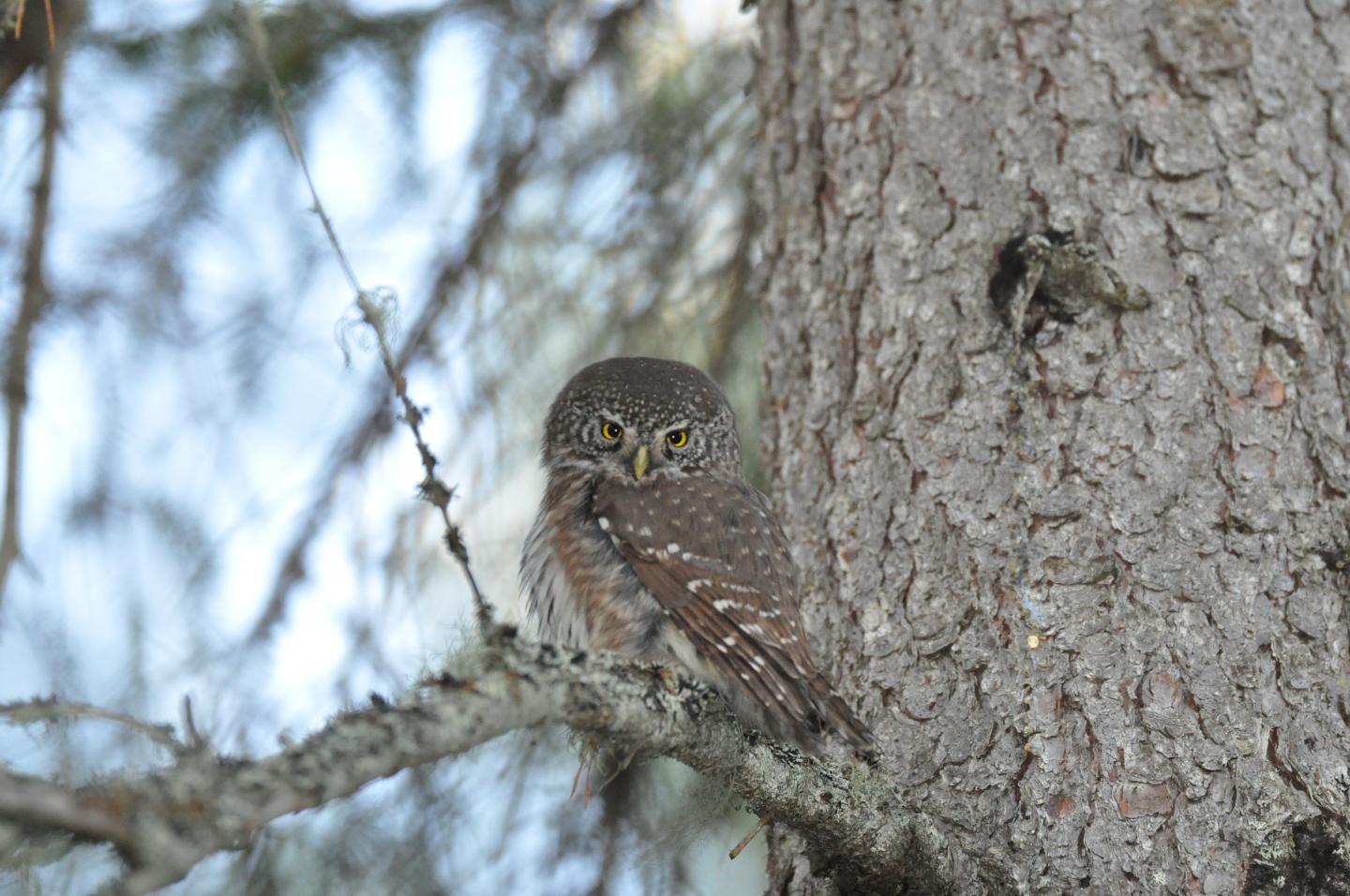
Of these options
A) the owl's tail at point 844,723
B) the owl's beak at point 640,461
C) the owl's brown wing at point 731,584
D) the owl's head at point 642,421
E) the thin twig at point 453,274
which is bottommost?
the owl's tail at point 844,723

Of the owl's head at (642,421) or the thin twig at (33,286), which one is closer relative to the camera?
the thin twig at (33,286)

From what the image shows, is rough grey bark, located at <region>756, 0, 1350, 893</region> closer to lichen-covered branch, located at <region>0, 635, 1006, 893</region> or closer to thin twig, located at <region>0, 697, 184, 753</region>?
lichen-covered branch, located at <region>0, 635, 1006, 893</region>

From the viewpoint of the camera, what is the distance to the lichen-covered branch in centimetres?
113

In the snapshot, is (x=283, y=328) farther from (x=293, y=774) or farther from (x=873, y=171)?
(x=293, y=774)

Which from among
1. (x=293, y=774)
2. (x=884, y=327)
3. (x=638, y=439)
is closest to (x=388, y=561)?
(x=638, y=439)

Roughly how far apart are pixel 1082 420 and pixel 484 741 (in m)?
1.65

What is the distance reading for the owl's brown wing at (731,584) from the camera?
8.27 feet

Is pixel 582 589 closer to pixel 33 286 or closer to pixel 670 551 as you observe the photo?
pixel 670 551

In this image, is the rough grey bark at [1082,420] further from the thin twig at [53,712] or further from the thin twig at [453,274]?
the thin twig at [53,712]

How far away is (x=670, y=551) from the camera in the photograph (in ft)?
9.53

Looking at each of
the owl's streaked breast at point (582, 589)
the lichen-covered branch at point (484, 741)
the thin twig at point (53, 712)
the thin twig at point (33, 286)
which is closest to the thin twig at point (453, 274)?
the owl's streaked breast at point (582, 589)

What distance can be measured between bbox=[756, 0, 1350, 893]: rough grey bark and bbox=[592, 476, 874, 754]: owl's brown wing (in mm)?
154

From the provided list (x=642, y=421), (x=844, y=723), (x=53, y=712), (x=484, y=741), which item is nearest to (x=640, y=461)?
(x=642, y=421)

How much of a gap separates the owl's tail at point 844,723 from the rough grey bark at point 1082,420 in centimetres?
20
